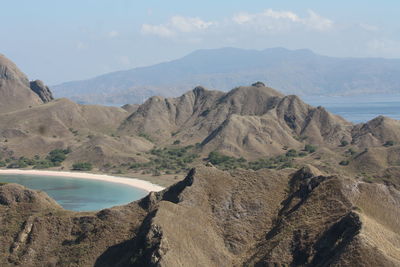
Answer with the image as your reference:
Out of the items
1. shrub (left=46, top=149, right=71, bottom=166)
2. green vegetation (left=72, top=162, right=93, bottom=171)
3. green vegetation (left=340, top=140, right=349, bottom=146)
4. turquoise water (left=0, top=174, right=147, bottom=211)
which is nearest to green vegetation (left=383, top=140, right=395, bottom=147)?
green vegetation (left=340, top=140, right=349, bottom=146)

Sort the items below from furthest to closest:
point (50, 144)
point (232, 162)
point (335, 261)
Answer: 1. point (50, 144)
2. point (232, 162)
3. point (335, 261)

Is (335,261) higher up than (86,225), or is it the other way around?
(335,261)

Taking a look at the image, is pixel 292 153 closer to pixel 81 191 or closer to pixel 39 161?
pixel 81 191

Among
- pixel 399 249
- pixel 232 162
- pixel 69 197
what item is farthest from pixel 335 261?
pixel 232 162

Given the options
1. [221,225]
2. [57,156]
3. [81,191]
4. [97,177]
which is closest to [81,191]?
[81,191]

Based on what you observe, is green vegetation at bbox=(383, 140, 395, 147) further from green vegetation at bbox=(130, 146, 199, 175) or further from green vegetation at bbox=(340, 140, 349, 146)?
green vegetation at bbox=(130, 146, 199, 175)

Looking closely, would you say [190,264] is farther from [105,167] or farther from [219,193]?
[105,167]
